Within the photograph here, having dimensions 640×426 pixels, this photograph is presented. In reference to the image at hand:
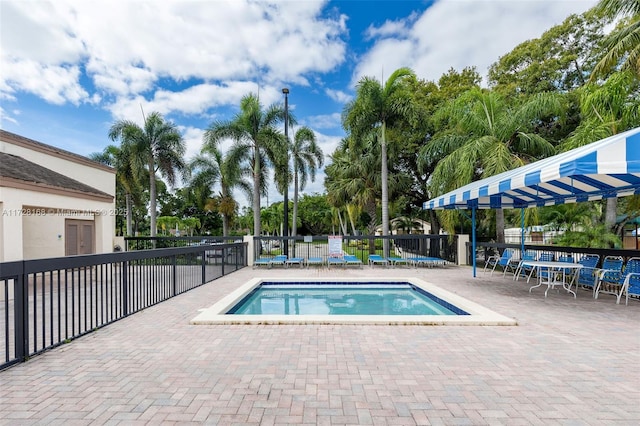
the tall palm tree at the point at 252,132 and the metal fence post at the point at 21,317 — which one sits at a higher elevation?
the tall palm tree at the point at 252,132

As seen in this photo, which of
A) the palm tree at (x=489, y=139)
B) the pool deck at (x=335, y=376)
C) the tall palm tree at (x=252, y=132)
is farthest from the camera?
the tall palm tree at (x=252, y=132)

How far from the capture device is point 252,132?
1614cm

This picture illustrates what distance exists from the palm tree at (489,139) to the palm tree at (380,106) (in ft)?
6.28

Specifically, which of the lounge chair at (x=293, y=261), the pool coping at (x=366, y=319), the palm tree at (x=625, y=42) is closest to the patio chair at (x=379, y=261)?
the lounge chair at (x=293, y=261)

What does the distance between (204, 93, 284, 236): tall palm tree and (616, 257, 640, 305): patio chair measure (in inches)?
521

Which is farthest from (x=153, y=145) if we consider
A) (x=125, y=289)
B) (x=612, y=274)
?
(x=612, y=274)

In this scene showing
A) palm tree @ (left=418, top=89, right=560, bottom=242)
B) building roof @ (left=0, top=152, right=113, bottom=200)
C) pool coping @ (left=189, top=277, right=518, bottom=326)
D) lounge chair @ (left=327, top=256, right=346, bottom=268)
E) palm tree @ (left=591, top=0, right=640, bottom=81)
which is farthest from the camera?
lounge chair @ (left=327, top=256, right=346, bottom=268)

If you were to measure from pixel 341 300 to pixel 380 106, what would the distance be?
991cm

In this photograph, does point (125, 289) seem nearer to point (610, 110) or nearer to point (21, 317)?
point (21, 317)

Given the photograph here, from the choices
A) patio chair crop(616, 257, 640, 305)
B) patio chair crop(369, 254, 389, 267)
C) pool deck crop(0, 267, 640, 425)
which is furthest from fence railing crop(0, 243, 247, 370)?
patio chair crop(616, 257, 640, 305)

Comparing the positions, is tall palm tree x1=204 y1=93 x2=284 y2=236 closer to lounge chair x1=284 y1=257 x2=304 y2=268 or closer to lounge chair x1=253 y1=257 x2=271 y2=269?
lounge chair x1=253 y1=257 x2=271 y2=269

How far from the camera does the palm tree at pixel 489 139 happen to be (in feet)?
38.2

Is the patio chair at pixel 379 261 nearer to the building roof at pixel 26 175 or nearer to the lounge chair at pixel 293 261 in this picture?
the lounge chair at pixel 293 261

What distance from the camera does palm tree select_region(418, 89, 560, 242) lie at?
1165cm
